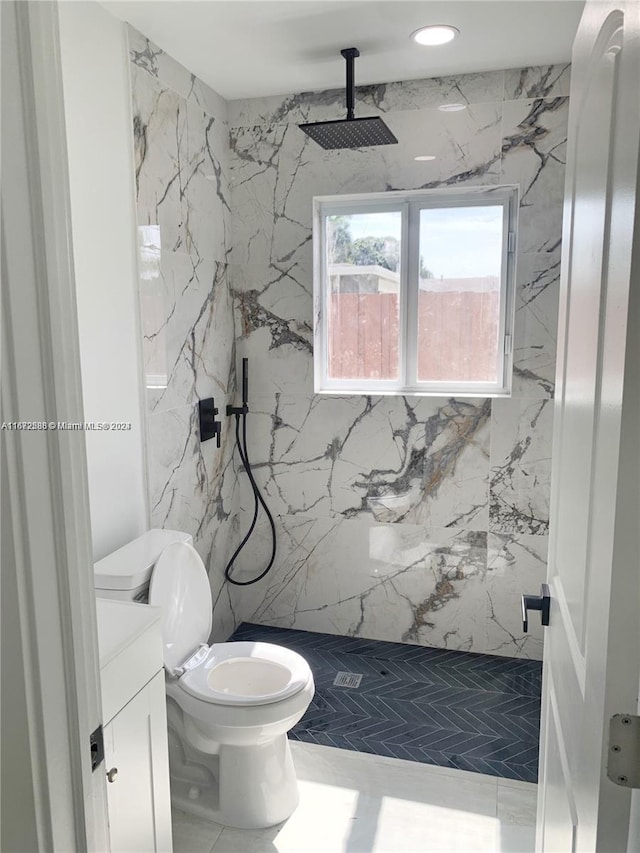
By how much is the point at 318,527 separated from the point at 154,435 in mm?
1075

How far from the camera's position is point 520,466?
2848 mm

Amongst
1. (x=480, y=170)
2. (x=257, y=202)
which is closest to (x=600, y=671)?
(x=480, y=170)

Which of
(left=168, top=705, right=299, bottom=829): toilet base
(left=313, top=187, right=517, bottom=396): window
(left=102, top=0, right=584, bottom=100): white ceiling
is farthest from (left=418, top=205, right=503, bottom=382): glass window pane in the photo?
(left=168, top=705, right=299, bottom=829): toilet base

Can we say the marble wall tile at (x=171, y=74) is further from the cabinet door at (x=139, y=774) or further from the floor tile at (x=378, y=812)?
the floor tile at (x=378, y=812)

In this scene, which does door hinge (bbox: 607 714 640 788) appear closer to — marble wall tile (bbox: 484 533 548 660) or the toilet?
the toilet

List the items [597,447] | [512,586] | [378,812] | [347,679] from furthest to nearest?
[512,586] → [347,679] → [378,812] → [597,447]

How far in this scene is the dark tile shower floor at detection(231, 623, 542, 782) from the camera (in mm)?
2355

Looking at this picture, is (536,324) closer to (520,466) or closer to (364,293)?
(520,466)

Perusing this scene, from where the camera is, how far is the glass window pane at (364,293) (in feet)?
9.84

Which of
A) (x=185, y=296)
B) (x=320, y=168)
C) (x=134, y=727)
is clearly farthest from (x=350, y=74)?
(x=134, y=727)

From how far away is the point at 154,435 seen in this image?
241 cm

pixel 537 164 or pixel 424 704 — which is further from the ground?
pixel 537 164

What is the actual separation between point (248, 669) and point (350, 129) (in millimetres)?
2044

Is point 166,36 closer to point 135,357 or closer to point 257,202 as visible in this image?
point 257,202
